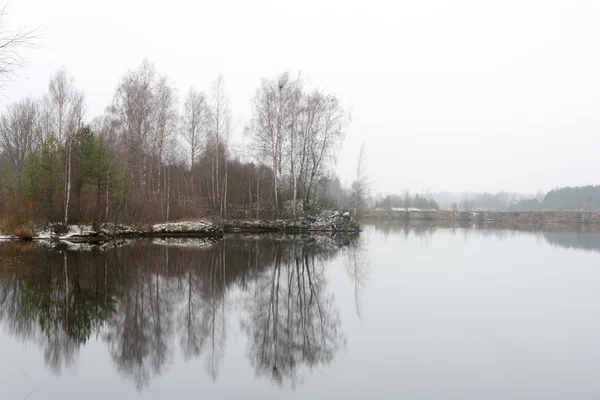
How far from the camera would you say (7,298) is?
1038 cm

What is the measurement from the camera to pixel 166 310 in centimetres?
978

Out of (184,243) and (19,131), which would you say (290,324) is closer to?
(184,243)

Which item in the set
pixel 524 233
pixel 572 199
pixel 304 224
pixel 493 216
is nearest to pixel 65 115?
pixel 304 224

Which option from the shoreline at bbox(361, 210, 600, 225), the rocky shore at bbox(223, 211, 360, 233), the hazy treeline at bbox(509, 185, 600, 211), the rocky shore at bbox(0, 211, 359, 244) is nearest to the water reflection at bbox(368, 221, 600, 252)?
the rocky shore at bbox(223, 211, 360, 233)

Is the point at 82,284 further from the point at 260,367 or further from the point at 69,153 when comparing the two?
the point at 69,153

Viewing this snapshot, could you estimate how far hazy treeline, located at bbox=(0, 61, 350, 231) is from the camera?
88.6 ft

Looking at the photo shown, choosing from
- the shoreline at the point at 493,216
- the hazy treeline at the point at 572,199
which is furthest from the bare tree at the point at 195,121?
the hazy treeline at the point at 572,199

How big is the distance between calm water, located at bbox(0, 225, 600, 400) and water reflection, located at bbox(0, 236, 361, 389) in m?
0.04

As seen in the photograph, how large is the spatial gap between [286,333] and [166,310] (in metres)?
3.09

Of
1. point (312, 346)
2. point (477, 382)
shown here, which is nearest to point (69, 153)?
point (312, 346)

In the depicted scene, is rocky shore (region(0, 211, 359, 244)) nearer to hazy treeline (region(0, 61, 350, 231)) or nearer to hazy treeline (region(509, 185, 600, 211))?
hazy treeline (region(0, 61, 350, 231))

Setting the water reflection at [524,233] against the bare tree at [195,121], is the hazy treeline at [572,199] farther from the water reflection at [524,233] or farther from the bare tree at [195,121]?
the bare tree at [195,121]

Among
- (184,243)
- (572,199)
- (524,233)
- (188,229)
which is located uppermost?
(572,199)

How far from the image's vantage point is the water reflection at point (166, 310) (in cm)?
716
